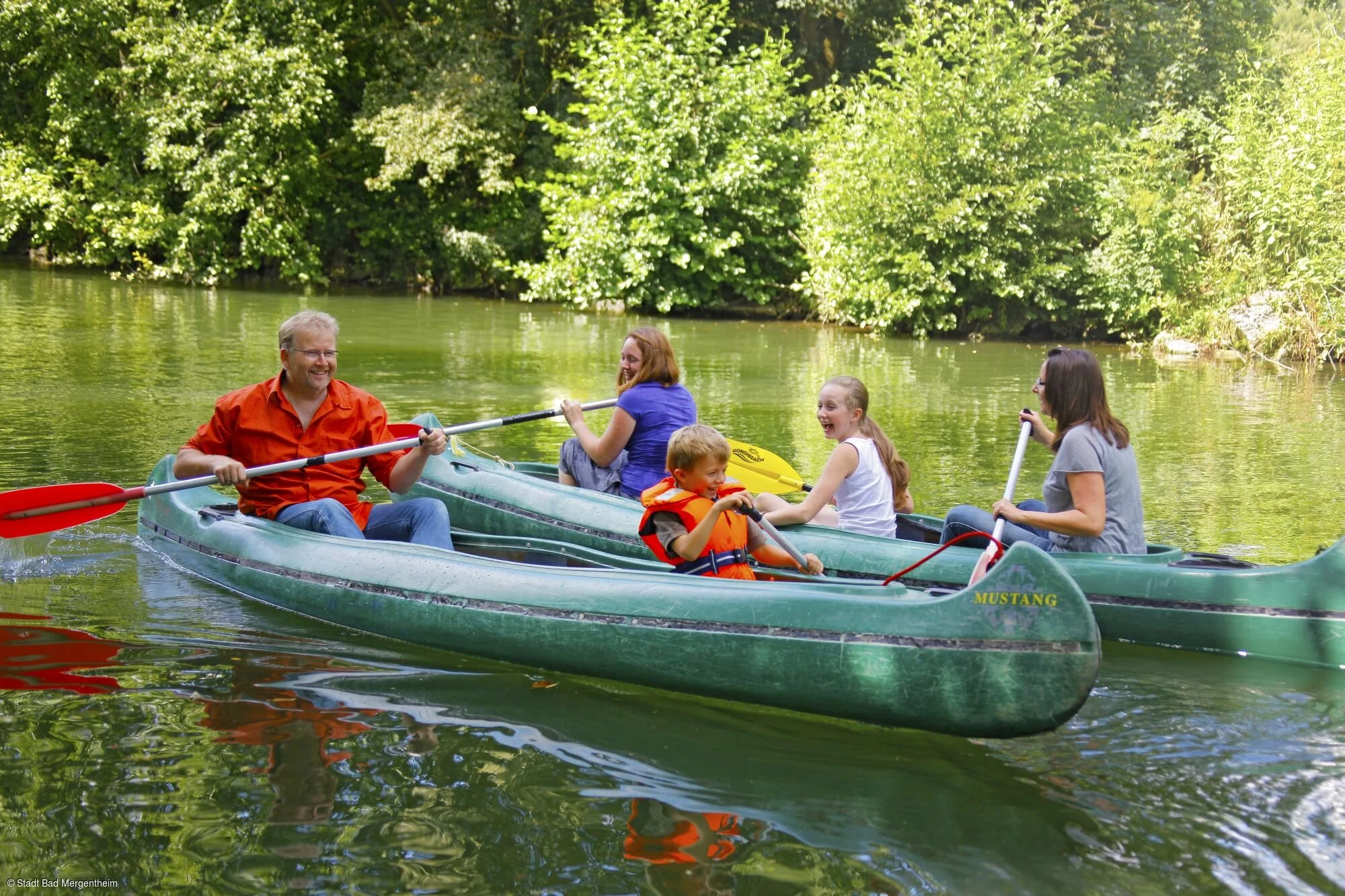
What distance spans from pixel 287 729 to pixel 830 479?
91.4 inches

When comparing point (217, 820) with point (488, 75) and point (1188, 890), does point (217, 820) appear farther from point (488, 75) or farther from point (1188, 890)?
point (488, 75)

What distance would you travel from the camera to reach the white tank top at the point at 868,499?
5691 millimetres

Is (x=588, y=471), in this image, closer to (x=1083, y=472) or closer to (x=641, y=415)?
(x=641, y=415)

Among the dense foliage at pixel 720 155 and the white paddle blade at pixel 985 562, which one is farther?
the dense foliage at pixel 720 155

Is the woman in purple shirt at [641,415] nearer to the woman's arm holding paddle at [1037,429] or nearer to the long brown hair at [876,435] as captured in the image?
the long brown hair at [876,435]

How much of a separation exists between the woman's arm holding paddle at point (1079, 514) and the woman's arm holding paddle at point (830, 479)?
0.66 meters

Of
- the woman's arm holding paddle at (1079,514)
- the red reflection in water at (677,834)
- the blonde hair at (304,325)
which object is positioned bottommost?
the red reflection in water at (677,834)

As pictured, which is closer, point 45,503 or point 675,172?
point 45,503

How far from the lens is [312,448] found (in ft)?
18.6

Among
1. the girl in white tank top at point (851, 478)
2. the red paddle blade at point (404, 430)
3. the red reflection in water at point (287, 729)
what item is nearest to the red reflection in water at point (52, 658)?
the red reflection in water at point (287, 729)

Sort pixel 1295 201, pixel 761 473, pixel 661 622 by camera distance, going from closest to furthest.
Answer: pixel 661 622 < pixel 761 473 < pixel 1295 201

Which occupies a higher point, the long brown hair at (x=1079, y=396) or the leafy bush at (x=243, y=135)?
the leafy bush at (x=243, y=135)

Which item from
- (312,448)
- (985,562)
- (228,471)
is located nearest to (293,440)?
(312,448)

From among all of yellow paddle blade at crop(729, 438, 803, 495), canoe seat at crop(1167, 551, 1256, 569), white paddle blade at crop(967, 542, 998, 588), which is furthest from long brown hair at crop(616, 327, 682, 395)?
canoe seat at crop(1167, 551, 1256, 569)
